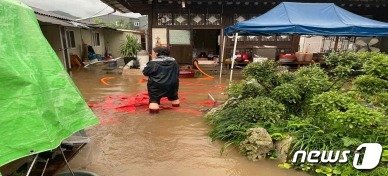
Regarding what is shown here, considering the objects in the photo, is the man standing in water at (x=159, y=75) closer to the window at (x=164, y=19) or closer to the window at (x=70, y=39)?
the window at (x=164, y=19)

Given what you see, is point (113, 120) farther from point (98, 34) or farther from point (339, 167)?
Result: point (98, 34)

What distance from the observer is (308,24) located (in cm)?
809

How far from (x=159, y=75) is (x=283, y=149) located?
3.22 meters

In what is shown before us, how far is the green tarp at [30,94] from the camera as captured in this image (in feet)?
6.83

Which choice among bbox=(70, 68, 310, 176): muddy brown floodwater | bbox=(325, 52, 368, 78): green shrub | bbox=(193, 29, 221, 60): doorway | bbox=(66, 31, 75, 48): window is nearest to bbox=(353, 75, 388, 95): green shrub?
bbox=(325, 52, 368, 78): green shrub

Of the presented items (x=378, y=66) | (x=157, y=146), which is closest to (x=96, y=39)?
(x=157, y=146)

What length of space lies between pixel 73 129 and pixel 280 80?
433 cm

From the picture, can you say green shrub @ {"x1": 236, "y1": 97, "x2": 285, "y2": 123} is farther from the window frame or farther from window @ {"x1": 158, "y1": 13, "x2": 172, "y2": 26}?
the window frame

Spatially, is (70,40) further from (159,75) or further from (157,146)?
(157,146)

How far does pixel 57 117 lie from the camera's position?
2.42m

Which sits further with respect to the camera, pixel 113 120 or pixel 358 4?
pixel 358 4

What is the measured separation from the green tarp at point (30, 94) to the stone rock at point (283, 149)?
8.41ft

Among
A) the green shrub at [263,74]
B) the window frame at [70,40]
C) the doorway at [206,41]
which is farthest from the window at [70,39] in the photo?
the green shrub at [263,74]

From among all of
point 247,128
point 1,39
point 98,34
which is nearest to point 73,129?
point 1,39
